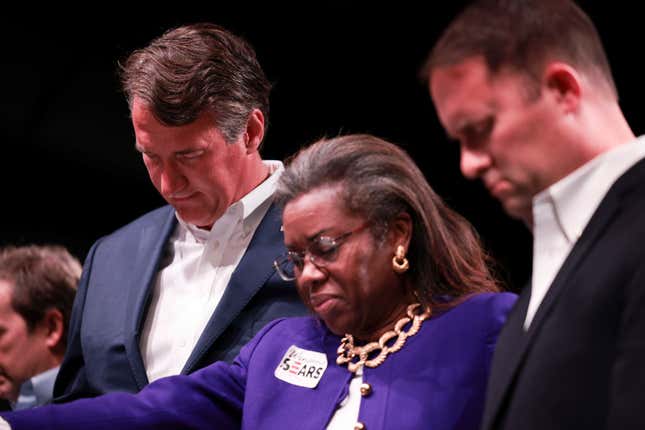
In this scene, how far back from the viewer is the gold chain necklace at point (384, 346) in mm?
2102

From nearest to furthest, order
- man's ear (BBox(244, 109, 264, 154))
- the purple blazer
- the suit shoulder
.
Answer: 1. the purple blazer
2. the suit shoulder
3. man's ear (BBox(244, 109, 264, 154))

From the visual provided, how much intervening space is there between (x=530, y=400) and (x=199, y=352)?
1.18 metres

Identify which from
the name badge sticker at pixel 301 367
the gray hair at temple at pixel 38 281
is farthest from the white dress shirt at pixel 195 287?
the gray hair at temple at pixel 38 281

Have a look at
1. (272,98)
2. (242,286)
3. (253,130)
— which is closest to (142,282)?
(242,286)

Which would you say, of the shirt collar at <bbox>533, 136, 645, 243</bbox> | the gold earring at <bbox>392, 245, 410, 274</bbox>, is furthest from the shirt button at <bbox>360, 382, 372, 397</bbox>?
the shirt collar at <bbox>533, 136, 645, 243</bbox>

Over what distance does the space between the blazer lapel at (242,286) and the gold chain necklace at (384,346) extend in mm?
424

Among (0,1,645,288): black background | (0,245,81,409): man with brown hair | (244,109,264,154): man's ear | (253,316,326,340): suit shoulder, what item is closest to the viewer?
(253,316,326,340): suit shoulder

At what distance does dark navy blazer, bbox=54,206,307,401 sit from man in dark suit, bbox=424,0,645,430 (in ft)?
3.17

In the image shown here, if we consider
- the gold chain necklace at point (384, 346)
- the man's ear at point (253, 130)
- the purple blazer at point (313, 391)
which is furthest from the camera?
the man's ear at point (253, 130)

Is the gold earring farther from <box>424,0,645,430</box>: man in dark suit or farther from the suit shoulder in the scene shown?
<box>424,0,645,430</box>: man in dark suit

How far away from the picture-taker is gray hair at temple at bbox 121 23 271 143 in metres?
2.60

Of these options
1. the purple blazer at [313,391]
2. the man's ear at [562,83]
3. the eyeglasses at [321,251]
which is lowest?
the purple blazer at [313,391]

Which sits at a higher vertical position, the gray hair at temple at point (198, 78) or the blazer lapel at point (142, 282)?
the gray hair at temple at point (198, 78)

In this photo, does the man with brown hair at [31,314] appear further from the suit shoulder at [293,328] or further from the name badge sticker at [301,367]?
the name badge sticker at [301,367]
